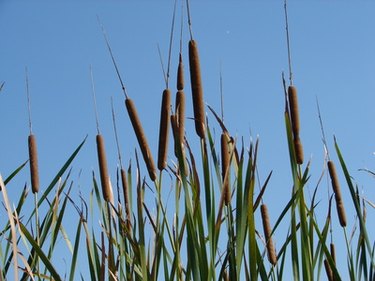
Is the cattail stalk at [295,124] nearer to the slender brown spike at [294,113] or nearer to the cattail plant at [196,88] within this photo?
the slender brown spike at [294,113]

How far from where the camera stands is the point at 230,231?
1682 millimetres

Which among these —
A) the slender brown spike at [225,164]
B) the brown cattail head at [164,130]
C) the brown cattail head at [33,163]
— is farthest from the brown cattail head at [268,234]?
the brown cattail head at [33,163]

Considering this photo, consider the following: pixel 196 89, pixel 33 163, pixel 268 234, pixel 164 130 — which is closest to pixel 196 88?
pixel 196 89

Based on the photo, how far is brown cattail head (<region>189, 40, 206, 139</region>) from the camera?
1652 millimetres

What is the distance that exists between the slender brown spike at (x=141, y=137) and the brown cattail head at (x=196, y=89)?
0.16 metres

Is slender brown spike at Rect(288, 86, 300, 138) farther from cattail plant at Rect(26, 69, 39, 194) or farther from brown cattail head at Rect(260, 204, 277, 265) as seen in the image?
cattail plant at Rect(26, 69, 39, 194)

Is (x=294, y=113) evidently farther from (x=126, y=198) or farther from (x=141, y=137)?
(x=126, y=198)

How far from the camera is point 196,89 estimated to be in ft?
5.57

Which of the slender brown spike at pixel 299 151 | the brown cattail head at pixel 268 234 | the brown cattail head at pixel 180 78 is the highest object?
the brown cattail head at pixel 180 78

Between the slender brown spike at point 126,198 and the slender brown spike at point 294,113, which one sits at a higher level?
the slender brown spike at point 294,113

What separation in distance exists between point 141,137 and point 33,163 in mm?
476

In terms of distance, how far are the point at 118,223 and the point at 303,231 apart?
0.60 metres

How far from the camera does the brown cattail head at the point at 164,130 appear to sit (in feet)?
5.58

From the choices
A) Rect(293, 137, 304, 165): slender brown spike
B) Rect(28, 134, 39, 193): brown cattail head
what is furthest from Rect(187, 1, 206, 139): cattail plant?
Rect(28, 134, 39, 193): brown cattail head
